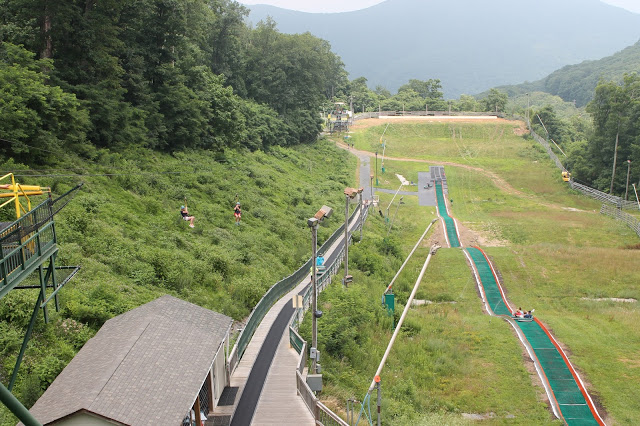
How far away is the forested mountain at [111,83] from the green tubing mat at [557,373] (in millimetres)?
27371

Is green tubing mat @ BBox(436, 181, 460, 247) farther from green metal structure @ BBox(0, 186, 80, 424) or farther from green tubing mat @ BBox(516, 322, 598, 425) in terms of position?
green metal structure @ BBox(0, 186, 80, 424)

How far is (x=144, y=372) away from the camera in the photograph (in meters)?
13.6

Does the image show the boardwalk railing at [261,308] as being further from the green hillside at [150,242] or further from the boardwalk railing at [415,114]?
the boardwalk railing at [415,114]

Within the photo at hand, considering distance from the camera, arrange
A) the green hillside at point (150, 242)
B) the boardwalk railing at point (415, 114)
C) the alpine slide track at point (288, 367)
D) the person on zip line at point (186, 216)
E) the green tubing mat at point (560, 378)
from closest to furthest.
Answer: the alpine slide track at point (288, 367), the green hillside at point (150, 242), the green tubing mat at point (560, 378), the person on zip line at point (186, 216), the boardwalk railing at point (415, 114)

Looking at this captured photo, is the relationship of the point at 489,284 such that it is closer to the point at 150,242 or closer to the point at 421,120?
the point at 150,242

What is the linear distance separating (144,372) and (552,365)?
2056 cm

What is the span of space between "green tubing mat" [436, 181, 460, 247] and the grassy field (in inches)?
62.8

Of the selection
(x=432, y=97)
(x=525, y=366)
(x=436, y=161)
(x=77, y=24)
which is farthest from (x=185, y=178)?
(x=432, y=97)

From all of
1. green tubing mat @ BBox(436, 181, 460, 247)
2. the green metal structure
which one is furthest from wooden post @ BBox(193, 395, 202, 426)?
green tubing mat @ BBox(436, 181, 460, 247)

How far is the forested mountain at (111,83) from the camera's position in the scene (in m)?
29.2

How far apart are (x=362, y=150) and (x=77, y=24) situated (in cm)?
6184

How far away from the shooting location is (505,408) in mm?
22953

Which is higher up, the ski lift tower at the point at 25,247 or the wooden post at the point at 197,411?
the ski lift tower at the point at 25,247

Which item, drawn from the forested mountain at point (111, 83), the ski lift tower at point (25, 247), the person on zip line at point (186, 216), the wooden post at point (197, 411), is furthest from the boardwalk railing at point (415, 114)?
the ski lift tower at point (25, 247)
